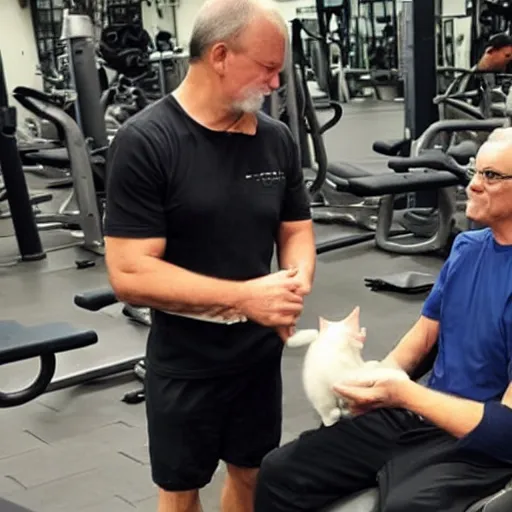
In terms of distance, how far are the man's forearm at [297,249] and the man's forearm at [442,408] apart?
0.33 meters

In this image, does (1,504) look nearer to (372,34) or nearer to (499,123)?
(499,123)

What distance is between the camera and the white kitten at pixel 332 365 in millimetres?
1521

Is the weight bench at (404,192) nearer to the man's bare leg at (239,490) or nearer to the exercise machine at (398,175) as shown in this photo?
the exercise machine at (398,175)

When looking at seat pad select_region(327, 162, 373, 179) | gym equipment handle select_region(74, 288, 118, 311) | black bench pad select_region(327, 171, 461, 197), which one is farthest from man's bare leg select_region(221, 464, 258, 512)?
seat pad select_region(327, 162, 373, 179)

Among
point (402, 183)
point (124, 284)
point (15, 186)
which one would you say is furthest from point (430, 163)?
point (124, 284)

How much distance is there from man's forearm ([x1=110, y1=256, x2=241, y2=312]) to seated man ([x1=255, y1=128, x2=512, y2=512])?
0.28 metres

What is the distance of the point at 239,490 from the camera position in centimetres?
184

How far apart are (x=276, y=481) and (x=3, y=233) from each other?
5100mm

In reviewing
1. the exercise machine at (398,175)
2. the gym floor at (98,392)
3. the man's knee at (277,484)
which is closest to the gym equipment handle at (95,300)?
the gym floor at (98,392)

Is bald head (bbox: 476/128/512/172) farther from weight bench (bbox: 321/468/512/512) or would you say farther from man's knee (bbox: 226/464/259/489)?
man's knee (bbox: 226/464/259/489)

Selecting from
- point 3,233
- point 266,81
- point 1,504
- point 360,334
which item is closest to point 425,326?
point 360,334

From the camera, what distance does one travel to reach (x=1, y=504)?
1513 mm

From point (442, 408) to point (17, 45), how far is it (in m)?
12.1

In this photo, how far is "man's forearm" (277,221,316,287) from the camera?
1.72m
